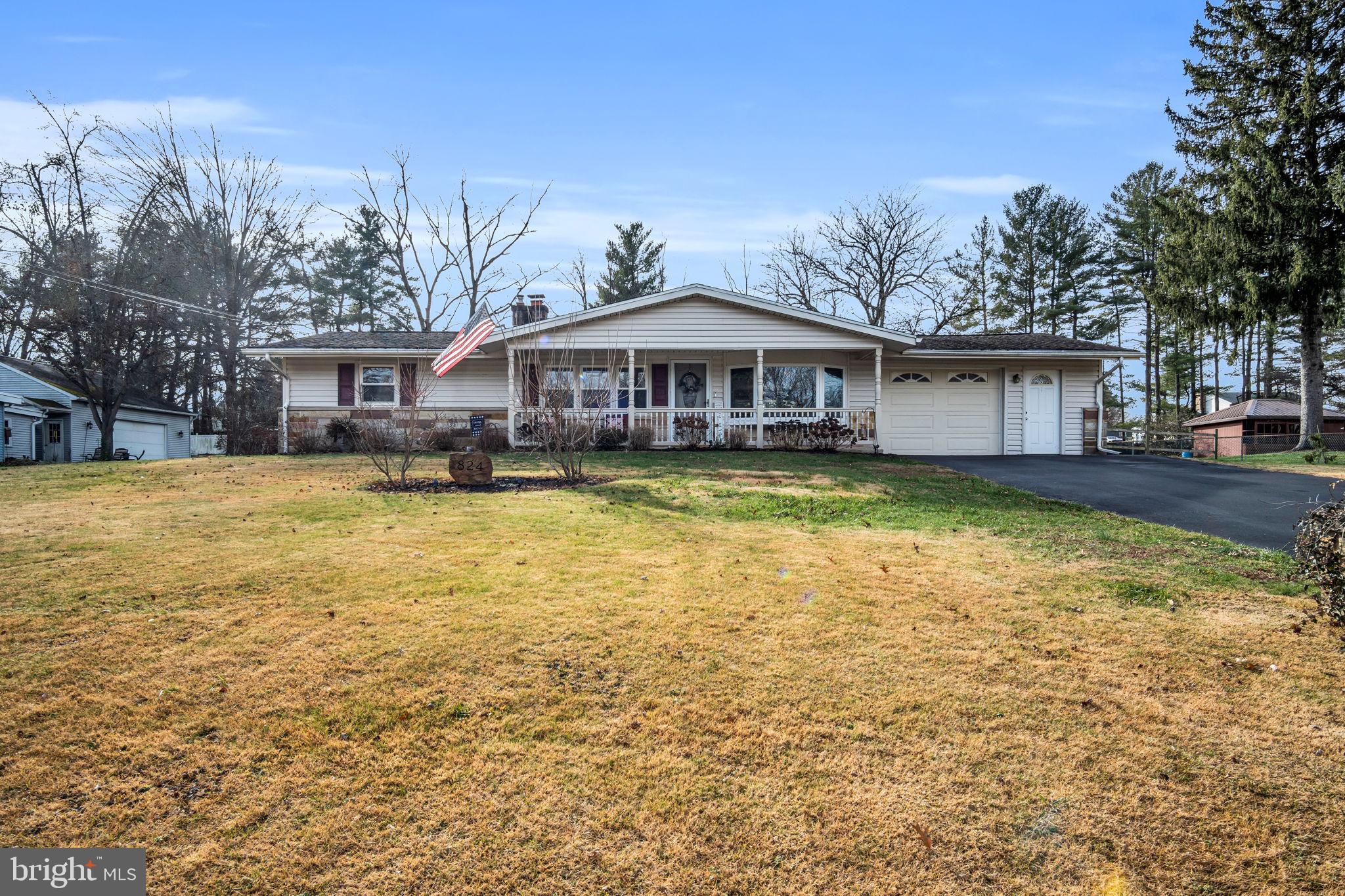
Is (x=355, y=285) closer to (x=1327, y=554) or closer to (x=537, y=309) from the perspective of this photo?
(x=537, y=309)

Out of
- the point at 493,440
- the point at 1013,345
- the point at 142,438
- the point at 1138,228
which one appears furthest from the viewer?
the point at 1138,228

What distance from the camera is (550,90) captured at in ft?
46.1

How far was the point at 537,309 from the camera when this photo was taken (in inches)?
722

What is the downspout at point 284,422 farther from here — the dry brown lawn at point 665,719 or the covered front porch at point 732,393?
the dry brown lawn at point 665,719

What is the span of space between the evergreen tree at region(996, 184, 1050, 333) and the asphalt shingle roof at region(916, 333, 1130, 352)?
16.6 meters

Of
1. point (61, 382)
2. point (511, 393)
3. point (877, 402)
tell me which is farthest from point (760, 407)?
point (61, 382)

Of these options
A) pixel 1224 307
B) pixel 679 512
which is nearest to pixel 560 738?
pixel 679 512

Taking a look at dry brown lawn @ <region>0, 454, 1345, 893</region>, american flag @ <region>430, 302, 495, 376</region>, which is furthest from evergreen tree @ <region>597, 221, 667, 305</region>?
dry brown lawn @ <region>0, 454, 1345, 893</region>

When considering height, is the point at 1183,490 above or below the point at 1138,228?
below

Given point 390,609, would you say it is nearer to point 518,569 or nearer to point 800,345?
point 518,569

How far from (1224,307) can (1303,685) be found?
2326cm

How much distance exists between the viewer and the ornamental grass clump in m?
4.04

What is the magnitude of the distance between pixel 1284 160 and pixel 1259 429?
1087cm

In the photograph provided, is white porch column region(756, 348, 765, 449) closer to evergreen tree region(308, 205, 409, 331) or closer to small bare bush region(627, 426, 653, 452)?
small bare bush region(627, 426, 653, 452)
